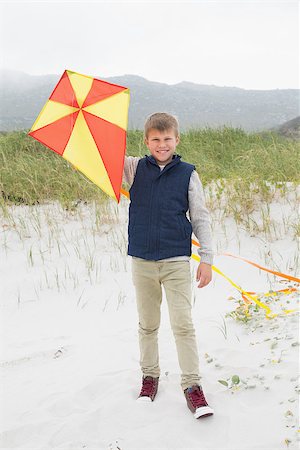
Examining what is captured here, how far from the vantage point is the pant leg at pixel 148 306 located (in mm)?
2555

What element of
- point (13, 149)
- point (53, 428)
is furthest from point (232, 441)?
point (13, 149)

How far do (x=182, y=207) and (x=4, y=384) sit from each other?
1716mm

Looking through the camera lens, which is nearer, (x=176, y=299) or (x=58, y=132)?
(x=176, y=299)

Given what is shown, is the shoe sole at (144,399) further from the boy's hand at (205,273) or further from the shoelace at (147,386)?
the boy's hand at (205,273)

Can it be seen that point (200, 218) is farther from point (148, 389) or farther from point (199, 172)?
point (199, 172)

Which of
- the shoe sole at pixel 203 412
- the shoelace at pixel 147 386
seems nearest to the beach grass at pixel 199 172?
the shoelace at pixel 147 386

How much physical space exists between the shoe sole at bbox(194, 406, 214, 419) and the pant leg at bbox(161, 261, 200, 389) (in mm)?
164

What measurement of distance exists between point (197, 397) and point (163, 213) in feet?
3.29

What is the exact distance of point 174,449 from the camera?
220 centimetres

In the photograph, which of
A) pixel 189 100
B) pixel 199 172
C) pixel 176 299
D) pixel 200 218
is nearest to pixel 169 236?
pixel 200 218

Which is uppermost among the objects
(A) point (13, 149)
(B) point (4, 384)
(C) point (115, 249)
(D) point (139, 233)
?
(A) point (13, 149)

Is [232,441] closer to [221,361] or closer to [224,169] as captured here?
[221,361]

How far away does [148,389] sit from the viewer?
264 cm

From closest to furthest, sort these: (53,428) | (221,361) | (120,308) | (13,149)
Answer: (53,428) → (221,361) → (120,308) → (13,149)
